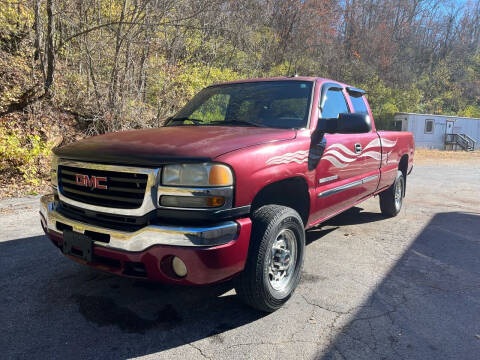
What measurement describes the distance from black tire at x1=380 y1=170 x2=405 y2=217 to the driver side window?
2089 millimetres

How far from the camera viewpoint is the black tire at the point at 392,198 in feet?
18.6

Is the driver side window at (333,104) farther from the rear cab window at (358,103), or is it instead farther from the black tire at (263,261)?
the black tire at (263,261)

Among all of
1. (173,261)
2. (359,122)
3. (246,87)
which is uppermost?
(246,87)

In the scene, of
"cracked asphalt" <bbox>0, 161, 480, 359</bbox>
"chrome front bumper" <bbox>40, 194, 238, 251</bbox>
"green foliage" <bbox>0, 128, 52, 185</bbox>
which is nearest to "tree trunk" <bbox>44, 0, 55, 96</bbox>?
"green foliage" <bbox>0, 128, 52, 185</bbox>

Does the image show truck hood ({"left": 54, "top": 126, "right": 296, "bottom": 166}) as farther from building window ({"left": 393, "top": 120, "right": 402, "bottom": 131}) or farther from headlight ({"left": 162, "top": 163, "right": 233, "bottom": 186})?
building window ({"left": 393, "top": 120, "right": 402, "bottom": 131})

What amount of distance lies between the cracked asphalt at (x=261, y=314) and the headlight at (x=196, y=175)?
1.06m

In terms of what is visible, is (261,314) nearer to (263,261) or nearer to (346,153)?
(263,261)

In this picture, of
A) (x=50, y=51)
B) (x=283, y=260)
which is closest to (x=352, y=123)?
(x=283, y=260)

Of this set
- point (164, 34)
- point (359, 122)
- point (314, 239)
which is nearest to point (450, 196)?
point (314, 239)

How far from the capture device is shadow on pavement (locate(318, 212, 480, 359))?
91.1 inches

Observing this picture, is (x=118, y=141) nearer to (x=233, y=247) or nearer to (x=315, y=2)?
(x=233, y=247)

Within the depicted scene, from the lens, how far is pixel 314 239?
15.0ft

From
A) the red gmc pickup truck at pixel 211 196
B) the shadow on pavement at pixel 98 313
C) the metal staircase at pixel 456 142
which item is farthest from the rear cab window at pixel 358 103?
the metal staircase at pixel 456 142

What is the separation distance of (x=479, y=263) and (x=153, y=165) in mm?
3667
